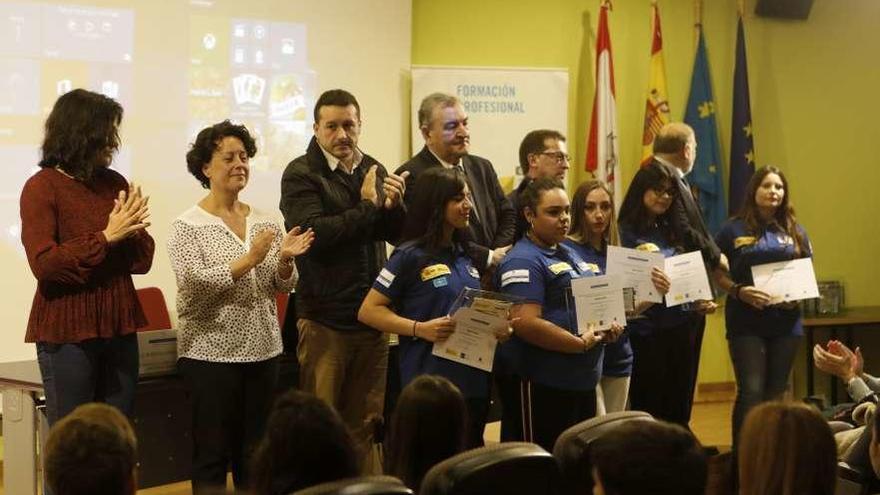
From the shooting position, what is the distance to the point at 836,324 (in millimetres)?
6723

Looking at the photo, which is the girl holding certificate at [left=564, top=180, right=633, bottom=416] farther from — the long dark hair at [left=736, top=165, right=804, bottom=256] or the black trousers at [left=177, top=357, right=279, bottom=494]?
the black trousers at [left=177, top=357, right=279, bottom=494]

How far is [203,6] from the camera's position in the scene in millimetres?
5758

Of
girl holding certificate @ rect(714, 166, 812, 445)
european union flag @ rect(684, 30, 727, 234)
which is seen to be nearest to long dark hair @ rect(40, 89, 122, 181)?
girl holding certificate @ rect(714, 166, 812, 445)

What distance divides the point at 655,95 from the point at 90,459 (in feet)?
18.4

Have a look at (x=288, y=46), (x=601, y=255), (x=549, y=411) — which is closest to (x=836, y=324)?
(x=601, y=255)

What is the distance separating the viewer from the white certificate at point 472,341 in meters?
3.63

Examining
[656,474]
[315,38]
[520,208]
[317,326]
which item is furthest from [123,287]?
[315,38]

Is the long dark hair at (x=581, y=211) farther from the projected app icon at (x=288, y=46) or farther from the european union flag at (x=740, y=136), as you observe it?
the european union flag at (x=740, y=136)

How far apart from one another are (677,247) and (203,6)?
2785mm

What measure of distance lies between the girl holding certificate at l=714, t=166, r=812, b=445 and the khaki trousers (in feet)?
5.98

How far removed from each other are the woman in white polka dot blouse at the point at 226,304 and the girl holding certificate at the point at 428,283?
1.08 ft

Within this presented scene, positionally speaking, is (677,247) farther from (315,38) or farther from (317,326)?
(315,38)

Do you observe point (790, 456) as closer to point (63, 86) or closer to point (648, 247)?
point (648, 247)

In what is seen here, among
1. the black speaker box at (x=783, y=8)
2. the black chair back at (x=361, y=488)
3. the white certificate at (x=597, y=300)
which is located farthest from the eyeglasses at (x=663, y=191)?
the black speaker box at (x=783, y=8)
